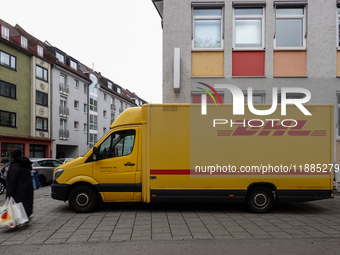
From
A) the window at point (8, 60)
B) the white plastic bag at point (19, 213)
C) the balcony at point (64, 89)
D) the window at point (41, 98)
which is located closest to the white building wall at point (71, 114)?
the balcony at point (64, 89)

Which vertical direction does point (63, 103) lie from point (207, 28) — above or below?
below

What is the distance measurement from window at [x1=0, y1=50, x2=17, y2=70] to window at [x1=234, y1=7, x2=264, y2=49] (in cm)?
2364

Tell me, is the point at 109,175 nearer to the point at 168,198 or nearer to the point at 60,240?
the point at 168,198

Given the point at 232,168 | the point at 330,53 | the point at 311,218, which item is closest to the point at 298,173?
the point at 311,218

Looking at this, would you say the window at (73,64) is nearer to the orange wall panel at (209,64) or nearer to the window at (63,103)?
the window at (63,103)

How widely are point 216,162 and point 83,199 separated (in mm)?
3468

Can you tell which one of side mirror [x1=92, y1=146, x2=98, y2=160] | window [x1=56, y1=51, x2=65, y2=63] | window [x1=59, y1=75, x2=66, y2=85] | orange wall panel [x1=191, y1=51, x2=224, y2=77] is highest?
window [x1=56, y1=51, x2=65, y2=63]

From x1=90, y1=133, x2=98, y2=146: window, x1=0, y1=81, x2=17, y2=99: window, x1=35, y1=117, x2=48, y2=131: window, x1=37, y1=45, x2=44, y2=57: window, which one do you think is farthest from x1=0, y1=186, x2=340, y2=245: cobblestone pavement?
x1=90, y1=133, x2=98, y2=146: window

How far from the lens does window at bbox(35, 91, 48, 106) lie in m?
32.2

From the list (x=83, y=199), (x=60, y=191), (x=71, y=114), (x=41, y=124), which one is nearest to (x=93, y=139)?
(x=71, y=114)

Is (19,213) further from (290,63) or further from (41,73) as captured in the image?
(41,73)

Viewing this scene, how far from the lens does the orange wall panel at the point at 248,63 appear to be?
11547 mm

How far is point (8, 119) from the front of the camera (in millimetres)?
27844

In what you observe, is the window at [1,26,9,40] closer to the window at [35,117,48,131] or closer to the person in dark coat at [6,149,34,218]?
the window at [35,117,48,131]
